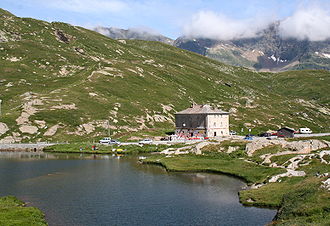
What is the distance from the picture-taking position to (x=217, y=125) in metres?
149

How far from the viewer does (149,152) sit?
122 meters

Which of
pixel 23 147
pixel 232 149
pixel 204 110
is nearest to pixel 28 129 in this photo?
pixel 23 147

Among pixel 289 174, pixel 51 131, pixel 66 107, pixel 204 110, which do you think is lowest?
pixel 289 174

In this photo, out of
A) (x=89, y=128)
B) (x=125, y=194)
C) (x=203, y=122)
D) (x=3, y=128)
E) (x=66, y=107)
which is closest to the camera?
(x=125, y=194)

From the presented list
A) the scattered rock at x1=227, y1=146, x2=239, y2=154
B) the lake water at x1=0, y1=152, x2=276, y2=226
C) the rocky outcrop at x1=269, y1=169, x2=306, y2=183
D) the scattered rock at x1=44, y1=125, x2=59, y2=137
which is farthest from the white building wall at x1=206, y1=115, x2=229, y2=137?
the rocky outcrop at x1=269, y1=169, x2=306, y2=183

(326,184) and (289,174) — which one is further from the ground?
(326,184)

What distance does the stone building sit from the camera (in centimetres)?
14688

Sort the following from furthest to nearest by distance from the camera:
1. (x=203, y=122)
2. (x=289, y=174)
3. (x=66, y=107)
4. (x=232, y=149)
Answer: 1. (x=66, y=107)
2. (x=203, y=122)
3. (x=232, y=149)
4. (x=289, y=174)

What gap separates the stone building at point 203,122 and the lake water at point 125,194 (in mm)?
56227

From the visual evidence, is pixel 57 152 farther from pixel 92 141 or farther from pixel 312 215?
pixel 312 215

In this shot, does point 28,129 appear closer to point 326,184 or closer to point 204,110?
point 204,110

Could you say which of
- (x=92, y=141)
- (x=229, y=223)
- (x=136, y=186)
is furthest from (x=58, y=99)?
(x=229, y=223)

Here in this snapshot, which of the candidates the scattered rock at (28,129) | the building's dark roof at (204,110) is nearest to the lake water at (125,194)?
the scattered rock at (28,129)

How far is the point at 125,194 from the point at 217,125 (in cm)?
9061
